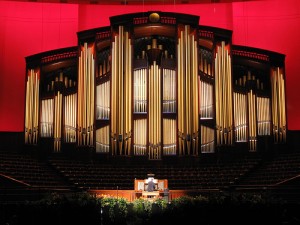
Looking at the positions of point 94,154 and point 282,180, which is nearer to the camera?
point 282,180

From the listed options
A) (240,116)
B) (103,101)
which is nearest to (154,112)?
(103,101)

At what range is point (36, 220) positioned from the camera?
7.84 m

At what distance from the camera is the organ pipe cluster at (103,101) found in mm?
18516

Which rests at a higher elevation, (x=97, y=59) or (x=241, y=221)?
(x=97, y=59)

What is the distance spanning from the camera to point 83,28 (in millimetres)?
20875

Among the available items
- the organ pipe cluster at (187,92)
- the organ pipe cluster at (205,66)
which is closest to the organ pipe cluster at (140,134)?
the organ pipe cluster at (187,92)

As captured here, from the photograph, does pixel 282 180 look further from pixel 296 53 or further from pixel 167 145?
pixel 296 53

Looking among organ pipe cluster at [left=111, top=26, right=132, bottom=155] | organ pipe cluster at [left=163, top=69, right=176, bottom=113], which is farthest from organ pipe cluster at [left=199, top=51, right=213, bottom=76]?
organ pipe cluster at [left=111, top=26, right=132, bottom=155]

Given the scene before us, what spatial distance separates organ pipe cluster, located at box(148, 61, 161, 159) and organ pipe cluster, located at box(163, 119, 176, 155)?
21 cm

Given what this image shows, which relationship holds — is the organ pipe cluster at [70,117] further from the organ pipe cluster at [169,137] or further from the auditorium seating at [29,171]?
the organ pipe cluster at [169,137]

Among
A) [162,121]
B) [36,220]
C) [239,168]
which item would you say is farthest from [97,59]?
[36,220]

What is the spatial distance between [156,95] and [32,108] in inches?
159

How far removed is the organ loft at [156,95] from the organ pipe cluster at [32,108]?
32 mm

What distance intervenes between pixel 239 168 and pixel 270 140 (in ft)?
5.02
